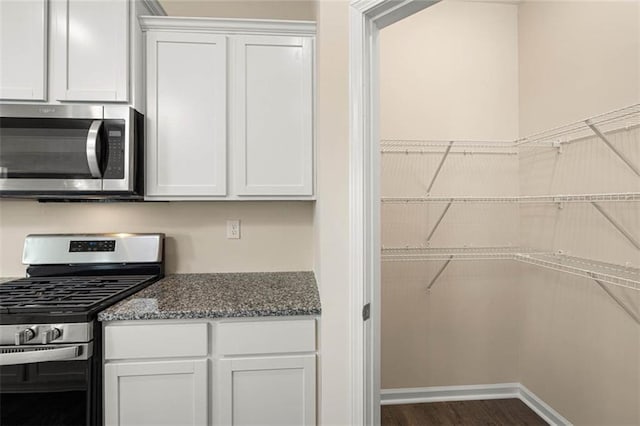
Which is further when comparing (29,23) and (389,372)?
(389,372)

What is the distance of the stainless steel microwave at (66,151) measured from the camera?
1.60 metres

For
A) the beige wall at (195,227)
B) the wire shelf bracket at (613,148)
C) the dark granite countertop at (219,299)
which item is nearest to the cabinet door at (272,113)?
the beige wall at (195,227)

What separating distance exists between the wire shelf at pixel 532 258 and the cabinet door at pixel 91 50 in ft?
5.88

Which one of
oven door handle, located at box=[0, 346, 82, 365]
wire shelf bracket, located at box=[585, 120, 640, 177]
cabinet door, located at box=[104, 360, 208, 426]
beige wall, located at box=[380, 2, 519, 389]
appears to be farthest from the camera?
beige wall, located at box=[380, 2, 519, 389]

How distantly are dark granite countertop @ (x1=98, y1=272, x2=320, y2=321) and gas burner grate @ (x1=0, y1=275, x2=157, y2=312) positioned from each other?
0.29 ft

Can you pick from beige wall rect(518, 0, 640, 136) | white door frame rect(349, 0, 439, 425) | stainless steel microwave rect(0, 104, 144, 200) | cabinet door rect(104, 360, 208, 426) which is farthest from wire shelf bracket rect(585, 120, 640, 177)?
stainless steel microwave rect(0, 104, 144, 200)

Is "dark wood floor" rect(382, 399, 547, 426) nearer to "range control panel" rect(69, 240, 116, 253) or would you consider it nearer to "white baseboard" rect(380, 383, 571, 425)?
"white baseboard" rect(380, 383, 571, 425)

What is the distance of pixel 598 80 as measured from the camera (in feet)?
5.79

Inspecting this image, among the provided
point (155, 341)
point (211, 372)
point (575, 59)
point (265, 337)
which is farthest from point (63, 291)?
point (575, 59)

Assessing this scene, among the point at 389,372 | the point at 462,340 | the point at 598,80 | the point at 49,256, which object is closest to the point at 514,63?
the point at 598,80

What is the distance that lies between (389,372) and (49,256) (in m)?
2.16

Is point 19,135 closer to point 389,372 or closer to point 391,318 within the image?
point 391,318

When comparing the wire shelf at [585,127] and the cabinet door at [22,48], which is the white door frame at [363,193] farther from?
the cabinet door at [22,48]

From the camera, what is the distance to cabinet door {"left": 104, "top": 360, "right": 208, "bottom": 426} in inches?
54.4
